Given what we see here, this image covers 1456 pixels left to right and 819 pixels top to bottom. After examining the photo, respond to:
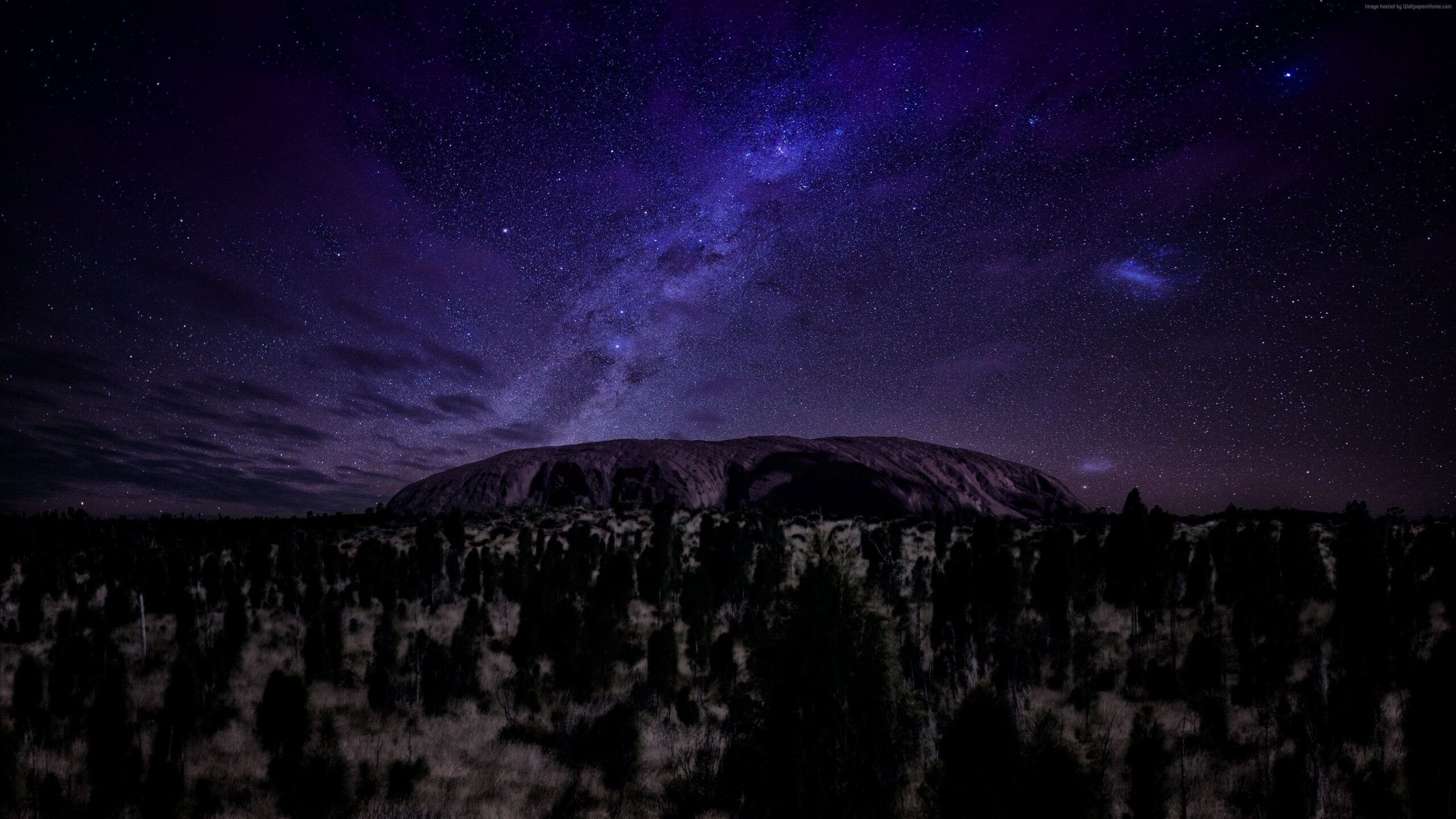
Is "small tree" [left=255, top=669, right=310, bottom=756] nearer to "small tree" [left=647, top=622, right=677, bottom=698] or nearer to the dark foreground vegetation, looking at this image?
the dark foreground vegetation

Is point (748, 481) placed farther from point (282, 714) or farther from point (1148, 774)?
point (1148, 774)

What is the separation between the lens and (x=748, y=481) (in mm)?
75875

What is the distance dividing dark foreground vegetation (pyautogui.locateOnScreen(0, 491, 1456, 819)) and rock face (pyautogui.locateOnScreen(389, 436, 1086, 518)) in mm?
41466

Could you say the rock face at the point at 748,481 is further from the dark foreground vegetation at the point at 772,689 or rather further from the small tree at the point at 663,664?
the small tree at the point at 663,664

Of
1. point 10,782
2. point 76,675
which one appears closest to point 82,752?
point 10,782

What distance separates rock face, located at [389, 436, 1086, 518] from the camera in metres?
72.1

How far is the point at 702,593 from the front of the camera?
74.1 feet

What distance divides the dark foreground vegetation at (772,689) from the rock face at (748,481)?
136 feet

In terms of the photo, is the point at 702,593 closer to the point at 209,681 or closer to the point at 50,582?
the point at 209,681

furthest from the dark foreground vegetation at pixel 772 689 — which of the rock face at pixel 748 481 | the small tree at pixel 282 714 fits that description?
the rock face at pixel 748 481

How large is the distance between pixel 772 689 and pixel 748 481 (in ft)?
224

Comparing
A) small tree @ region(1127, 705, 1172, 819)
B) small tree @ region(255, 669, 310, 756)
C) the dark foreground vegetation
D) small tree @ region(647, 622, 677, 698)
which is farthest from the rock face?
small tree @ region(1127, 705, 1172, 819)

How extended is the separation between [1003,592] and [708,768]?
14310 mm

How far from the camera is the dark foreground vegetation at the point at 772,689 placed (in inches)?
303
